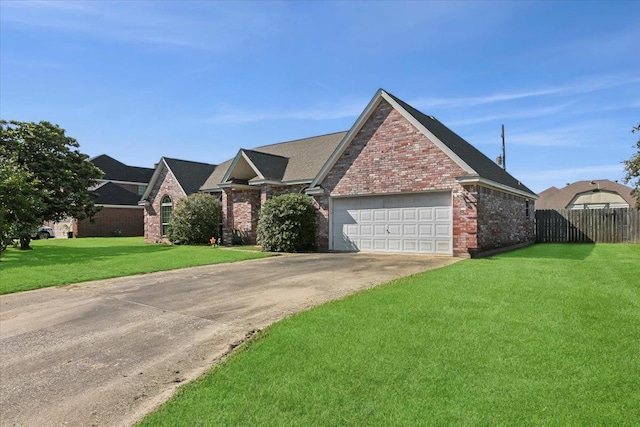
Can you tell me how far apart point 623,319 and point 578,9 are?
409 inches

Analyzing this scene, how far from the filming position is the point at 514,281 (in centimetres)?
878

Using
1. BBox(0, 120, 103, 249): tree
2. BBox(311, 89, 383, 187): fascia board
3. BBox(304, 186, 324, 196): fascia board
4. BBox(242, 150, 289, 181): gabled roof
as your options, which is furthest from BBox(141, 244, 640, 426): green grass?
BBox(0, 120, 103, 249): tree

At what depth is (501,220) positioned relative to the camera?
17797 millimetres

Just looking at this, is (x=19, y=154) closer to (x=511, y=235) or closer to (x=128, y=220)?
(x=128, y=220)

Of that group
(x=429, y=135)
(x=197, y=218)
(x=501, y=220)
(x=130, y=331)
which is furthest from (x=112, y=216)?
(x=130, y=331)

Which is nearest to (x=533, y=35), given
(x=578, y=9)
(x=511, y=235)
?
(x=578, y=9)

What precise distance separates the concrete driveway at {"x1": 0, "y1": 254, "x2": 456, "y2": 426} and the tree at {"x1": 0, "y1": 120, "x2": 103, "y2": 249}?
53.7ft

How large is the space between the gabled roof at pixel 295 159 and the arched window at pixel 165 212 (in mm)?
4018

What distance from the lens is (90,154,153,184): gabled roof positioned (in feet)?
146

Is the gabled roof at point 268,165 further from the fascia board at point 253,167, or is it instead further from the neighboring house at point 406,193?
the neighboring house at point 406,193

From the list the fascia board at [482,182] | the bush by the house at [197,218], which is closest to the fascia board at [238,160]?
the bush by the house at [197,218]

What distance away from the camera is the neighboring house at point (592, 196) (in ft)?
157

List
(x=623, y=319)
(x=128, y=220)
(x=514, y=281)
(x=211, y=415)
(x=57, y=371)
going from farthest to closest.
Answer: (x=128, y=220), (x=514, y=281), (x=623, y=319), (x=57, y=371), (x=211, y=415)

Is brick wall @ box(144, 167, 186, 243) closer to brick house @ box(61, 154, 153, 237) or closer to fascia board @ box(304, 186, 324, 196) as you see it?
brick house @ box(61, 154, 153, 237)
